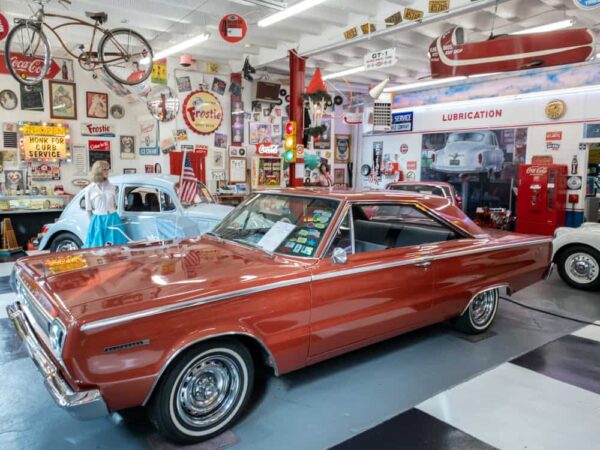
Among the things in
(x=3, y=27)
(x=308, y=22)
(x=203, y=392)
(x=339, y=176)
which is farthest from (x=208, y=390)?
(x=339, y=176)

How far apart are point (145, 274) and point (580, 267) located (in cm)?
590

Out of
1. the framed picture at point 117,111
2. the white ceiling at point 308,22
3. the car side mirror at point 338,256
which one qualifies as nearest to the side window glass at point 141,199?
the white ceiling at point 308,22

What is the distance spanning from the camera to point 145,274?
277 cm

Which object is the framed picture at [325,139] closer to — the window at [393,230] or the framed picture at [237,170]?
the framed picture at [237,170]

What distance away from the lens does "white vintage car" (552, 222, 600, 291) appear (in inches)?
233

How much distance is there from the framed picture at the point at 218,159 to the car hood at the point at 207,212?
4.49 m

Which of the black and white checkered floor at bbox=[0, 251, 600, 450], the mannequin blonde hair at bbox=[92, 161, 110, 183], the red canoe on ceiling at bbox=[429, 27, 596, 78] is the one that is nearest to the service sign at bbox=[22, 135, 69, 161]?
the mannequin blonde hair at bbox=[92, 161, 110, 183]

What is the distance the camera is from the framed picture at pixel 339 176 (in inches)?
579

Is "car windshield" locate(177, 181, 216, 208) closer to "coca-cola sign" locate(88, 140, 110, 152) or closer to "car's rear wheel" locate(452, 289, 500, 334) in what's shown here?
"car's rear wheel" locate(452, 289, 500, 334)

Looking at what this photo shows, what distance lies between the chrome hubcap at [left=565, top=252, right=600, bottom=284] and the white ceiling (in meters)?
3.75

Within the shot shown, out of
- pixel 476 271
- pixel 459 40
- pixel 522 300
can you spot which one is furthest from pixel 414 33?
pixel 476 271

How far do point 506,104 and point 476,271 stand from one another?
28.5ft

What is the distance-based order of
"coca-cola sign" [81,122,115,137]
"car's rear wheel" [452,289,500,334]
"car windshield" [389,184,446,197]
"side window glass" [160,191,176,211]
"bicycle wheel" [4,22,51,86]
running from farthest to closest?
"coca-cola sign" [81,122,115,137], "car windshield" [389,184,446,197], "side window glass" [160,191,176,211], "bicycle wheel" [4,22,51,86], "car's rear wheel" [452,289,500,334]

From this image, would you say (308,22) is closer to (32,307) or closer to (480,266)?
(480,266)
